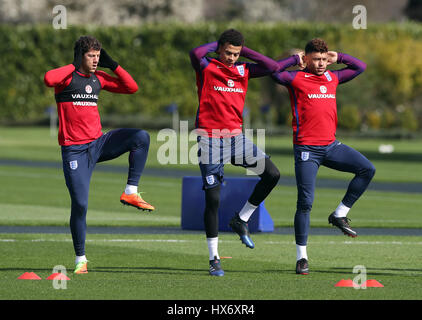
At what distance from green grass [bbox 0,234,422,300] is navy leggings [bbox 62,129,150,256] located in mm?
575

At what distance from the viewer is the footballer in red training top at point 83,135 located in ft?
37.2

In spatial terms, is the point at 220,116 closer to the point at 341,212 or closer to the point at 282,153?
the point at 341,212

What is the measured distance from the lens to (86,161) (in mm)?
11508

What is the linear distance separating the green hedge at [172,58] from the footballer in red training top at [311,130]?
139ft

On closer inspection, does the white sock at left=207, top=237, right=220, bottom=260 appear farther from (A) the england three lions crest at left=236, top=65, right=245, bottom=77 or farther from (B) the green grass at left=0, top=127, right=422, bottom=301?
(A) the england three lions crest at left=236, top=65, right=245, bottom=77

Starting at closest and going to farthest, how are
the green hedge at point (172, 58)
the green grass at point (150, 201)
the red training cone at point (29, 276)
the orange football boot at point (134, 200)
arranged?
the red training cone at point (29, 276) < the orange football boot at point (134, 200) < the green grass at point (150, 201) < the green hedge at point (172, 58)

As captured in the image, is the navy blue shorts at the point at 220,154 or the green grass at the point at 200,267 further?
the navy blue shorts at the point at 220,154

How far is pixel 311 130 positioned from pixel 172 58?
4714cm

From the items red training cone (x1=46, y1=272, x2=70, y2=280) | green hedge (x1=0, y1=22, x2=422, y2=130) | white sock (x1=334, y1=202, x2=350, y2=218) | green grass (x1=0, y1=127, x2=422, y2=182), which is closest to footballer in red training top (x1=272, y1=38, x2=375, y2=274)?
white sock (x1=334, y1=202, x2=350, y2=218)

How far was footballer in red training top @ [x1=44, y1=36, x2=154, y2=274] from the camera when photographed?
1135 centimetres

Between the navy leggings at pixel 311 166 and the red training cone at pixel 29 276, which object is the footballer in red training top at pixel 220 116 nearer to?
the navy leggings at pixel 311 166

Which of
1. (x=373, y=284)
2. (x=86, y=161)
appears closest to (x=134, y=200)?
(x=86, y=161)

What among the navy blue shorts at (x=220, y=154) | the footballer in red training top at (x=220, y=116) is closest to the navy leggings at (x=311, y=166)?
the footballer in red training top at (x=220, y=116)

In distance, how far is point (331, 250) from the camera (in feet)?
46.3
